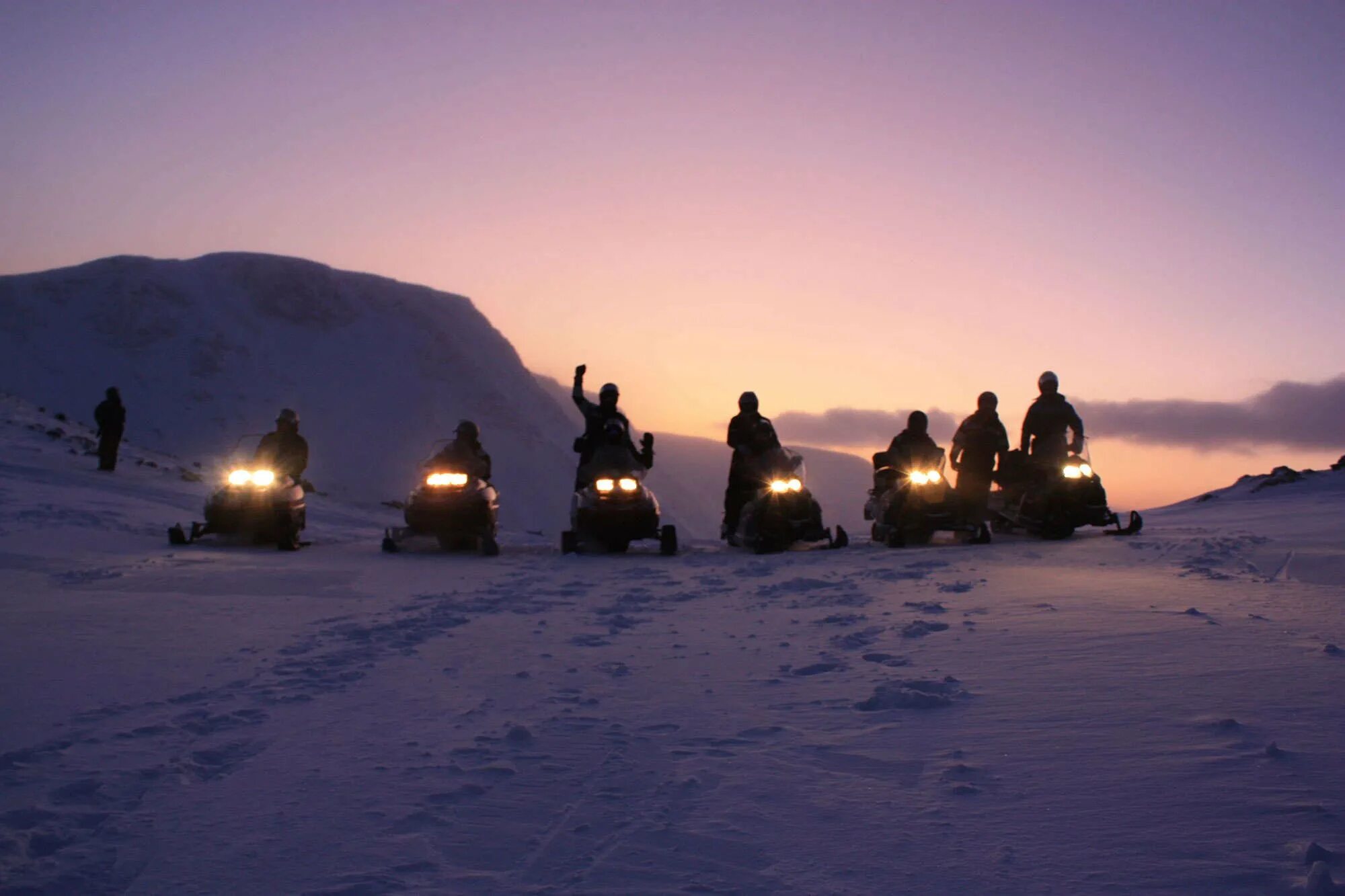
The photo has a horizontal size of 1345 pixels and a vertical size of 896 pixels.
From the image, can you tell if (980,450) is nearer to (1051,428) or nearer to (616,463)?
(1051,428)

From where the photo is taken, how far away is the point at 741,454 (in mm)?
13797

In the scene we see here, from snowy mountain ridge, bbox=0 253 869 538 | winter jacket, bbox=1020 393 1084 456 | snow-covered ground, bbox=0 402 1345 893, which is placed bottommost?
snow-covered ground, bbox=0 402 1345 893

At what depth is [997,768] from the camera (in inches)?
125

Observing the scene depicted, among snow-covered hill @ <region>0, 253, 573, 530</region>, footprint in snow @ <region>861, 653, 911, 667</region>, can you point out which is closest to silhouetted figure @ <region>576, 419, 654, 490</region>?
footprint in snow @ <region>861, 653, 911, 667</region>

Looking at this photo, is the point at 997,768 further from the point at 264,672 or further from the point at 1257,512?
the point at 1257,512

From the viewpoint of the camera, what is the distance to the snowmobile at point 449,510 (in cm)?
1314

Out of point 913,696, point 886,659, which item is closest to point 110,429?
point 886,659

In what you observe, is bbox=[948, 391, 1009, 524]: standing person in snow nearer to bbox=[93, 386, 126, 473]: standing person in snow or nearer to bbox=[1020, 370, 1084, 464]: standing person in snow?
bbox=[1020, 370, 1084, 464]: standing person in snow

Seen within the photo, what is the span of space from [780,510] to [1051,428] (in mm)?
3473

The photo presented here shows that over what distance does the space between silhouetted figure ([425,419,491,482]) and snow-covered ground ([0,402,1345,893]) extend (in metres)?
5.75

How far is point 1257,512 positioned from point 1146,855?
1470 cm

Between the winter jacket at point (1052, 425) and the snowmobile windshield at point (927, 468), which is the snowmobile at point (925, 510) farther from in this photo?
the winter jacket at point (1052, 425)

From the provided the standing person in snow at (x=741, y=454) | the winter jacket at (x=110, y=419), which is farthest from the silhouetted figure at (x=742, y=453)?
the winter jacket at (x=110, y=419)

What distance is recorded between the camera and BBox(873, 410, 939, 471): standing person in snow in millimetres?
13086
